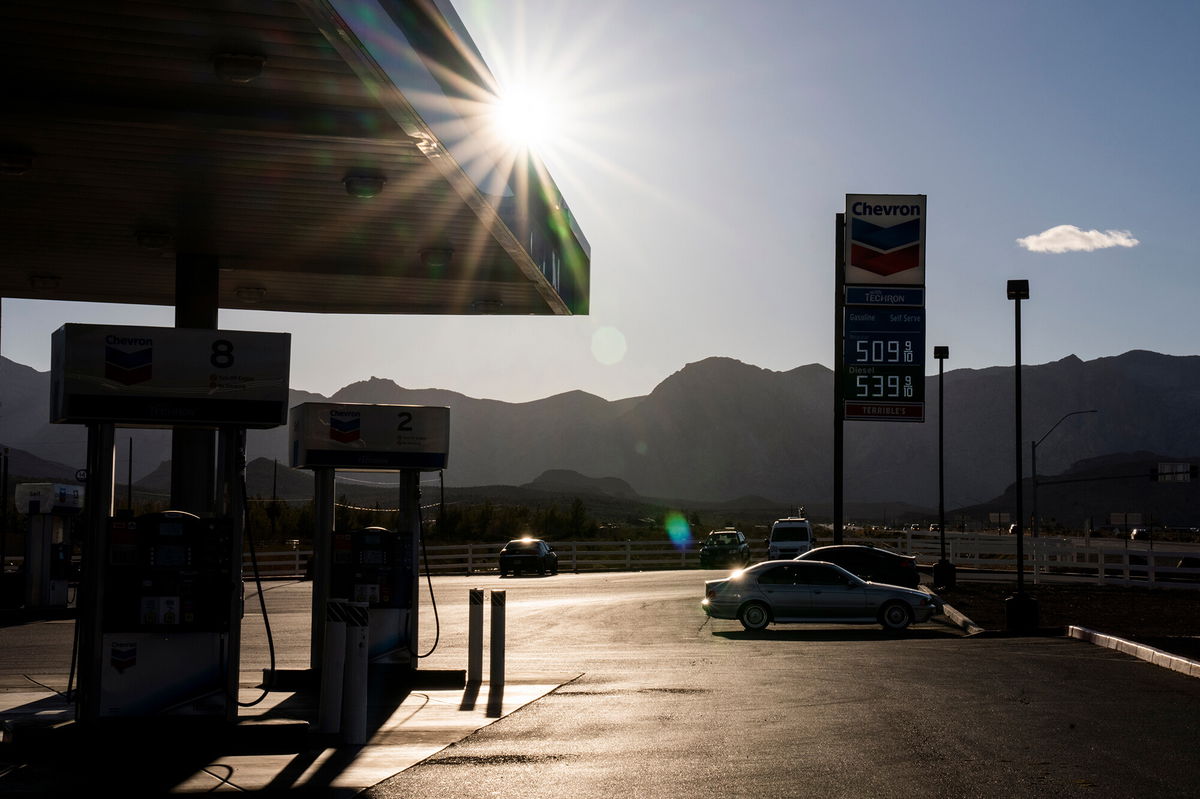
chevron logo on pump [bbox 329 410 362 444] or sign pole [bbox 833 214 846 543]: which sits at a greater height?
sign pole [bbox 833 214 846 543]

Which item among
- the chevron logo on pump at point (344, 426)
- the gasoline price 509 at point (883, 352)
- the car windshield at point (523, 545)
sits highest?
the gasoline price 509 at point (883, 352)

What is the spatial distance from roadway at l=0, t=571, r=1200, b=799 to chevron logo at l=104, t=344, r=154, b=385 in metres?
4.32

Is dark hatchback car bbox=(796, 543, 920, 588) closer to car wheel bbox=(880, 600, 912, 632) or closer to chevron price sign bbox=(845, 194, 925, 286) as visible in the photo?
chevron price sign bbox=(845, 194, 925, 286)

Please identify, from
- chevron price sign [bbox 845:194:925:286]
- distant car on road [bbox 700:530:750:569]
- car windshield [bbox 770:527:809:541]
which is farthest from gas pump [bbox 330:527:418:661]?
distant car on road [bbox 700:530:750:569]

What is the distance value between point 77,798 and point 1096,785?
715 centimetres

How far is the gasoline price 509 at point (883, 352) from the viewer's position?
29.4 meters

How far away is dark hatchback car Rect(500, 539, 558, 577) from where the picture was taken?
160 ft

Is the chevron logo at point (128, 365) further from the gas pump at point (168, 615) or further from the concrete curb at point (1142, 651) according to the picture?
the concrete curb at point (1142, 651)

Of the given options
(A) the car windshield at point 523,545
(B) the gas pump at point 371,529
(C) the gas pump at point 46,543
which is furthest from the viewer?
(A) the car windshield at point 523,545

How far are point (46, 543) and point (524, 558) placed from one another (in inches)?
861

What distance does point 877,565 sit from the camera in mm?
33625

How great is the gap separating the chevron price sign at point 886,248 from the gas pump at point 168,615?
68.9ft

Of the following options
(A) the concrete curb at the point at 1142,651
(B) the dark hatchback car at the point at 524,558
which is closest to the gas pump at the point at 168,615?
(A) the concrete curb at the point at 1142,651

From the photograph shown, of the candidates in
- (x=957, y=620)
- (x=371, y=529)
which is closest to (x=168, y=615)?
(x=371, y=529)
